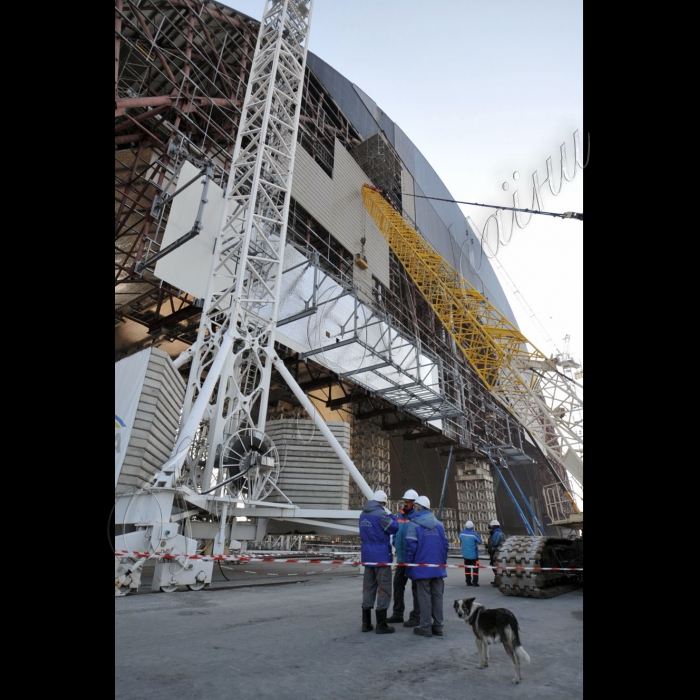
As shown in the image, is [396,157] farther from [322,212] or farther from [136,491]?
[136,491]

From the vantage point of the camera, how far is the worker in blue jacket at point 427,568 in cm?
436

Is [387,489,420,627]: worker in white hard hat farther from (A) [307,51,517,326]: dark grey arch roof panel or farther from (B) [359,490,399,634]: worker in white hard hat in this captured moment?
(A) [307,51,517,326]: dark grey arch roof panel

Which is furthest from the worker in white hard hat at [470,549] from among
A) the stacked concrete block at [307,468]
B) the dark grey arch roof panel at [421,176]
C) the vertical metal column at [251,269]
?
the dark grey arch roof panel at [421,176]

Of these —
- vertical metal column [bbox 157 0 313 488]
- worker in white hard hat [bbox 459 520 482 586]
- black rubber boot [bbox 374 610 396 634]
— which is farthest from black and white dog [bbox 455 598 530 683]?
vertical metal column [bbox 157 0 313 488]

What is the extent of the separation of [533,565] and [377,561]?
3319 millimetres

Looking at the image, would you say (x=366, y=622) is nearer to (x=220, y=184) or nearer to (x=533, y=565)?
(x=533, y=565)

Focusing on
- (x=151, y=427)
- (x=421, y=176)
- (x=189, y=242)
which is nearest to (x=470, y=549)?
(x=151, y=427)

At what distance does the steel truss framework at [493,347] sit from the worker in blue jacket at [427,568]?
1521cm

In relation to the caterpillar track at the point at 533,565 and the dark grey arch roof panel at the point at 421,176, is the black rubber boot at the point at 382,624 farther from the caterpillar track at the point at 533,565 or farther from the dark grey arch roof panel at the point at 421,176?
the dark grey arch roof panel at the point at 421,176

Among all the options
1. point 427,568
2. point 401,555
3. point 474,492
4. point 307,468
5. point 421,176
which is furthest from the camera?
point 421,176

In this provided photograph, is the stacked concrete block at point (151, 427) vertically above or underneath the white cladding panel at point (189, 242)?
underneath

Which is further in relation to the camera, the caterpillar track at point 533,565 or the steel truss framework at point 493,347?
the steel truss framework at point 493,347

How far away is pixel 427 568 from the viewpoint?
4445 mm

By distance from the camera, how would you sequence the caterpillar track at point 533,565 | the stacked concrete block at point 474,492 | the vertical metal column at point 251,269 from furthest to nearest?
the stacked concrete block at point 474,492
the vertical metal column at point 251,269
the caterpillar track at point 533,565
